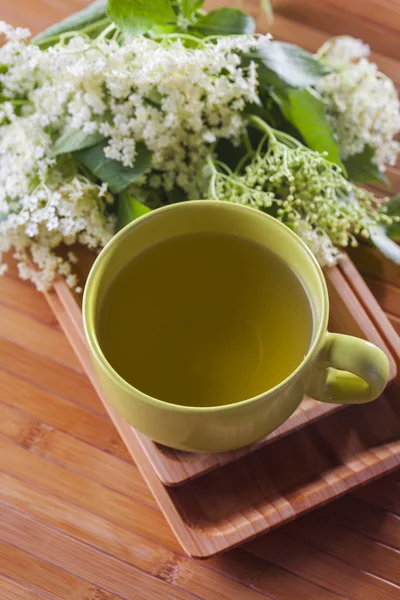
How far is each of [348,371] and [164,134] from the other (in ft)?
1.25

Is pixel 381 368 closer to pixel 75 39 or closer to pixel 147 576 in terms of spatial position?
pixel 147 576

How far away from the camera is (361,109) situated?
3.07 feet

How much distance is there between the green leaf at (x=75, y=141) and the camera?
833 millimetres

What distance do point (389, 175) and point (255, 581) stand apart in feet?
1.93

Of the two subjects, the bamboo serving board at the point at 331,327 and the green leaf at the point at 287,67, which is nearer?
the bamboo serving board at the point at 331,327

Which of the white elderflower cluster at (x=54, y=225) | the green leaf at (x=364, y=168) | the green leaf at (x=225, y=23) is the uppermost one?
the green leaf at (x=225, y=23)

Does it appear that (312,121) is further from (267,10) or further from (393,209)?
(267,10)

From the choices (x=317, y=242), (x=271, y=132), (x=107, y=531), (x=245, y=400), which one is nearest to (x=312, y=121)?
(x=271, y=132)

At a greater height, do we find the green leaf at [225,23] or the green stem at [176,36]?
the green leaf at [225,23]

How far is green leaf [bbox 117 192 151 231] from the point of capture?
825 millimetres

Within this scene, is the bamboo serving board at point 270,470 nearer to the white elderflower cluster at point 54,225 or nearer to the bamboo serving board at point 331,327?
the bamboo serving board at point 331,327

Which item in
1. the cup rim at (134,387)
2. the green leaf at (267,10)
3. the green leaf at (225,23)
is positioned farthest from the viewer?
the green leaf at (267,10)

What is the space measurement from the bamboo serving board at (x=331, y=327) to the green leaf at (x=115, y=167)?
0.33 ft

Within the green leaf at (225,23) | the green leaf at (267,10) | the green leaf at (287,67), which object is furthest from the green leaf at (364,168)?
the green leaf at (267,10)
